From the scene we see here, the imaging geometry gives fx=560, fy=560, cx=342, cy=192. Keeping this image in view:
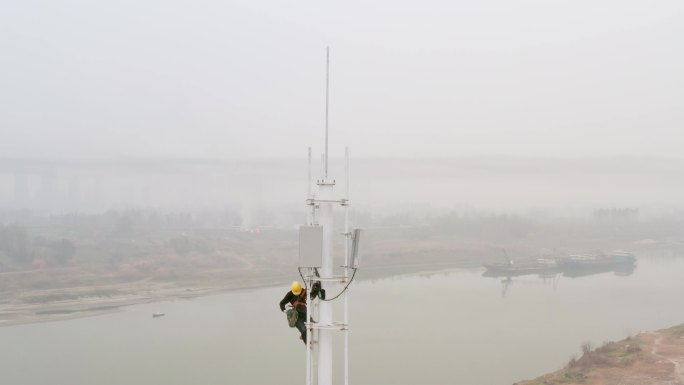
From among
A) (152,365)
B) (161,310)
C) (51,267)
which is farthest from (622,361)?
(51,267)

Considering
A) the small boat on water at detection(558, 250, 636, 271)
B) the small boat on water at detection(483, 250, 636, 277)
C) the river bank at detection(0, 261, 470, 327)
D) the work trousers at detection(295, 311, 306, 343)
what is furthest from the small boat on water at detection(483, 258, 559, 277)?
the work trousers at detection(295, 311, 306, 343)

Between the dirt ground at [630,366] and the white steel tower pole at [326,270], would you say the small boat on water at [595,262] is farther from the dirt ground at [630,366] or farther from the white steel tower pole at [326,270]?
the white steel tower pole at [326,270]

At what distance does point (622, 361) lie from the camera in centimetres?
1338

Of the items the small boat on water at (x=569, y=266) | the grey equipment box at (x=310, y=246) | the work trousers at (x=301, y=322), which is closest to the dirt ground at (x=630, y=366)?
Answer: the work trousers at (x=301, y=322)

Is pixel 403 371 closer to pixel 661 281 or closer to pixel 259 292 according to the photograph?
pixel 259 292

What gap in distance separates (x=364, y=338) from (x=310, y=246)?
17705mm

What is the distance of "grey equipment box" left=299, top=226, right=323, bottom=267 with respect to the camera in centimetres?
337

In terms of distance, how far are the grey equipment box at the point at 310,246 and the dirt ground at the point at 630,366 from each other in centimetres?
1032

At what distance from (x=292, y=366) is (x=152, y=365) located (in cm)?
445

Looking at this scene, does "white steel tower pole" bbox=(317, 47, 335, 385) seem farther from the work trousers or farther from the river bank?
the river bank

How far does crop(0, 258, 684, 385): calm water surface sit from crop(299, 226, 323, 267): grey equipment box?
38.4ft

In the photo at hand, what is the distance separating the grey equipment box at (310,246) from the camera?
337 centimetres

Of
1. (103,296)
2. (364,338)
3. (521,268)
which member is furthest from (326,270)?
(521,268)

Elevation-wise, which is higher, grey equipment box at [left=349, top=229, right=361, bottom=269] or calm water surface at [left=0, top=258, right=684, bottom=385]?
grey equipment box at [left=349, top=229, right=361, bottom=269]
